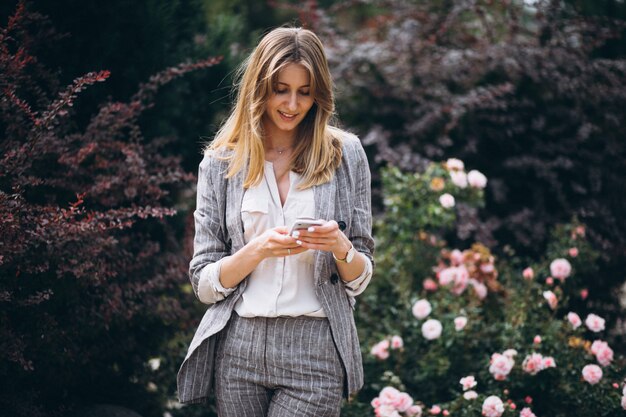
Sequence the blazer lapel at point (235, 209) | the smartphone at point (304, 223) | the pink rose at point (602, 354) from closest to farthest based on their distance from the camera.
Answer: the smartphone at point (304, 223) < the blazer lapel at point (235, 209) < the pink rose at point (602, 354)

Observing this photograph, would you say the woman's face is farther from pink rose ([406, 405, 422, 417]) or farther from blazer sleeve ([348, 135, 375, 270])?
pink rose ([406, 405, 422, 417])

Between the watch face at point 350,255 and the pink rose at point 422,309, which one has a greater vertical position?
the watch face at point 350,255

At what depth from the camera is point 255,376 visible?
7.55 ft

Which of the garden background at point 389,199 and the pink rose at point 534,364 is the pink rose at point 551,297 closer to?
the garden background at point 389,199

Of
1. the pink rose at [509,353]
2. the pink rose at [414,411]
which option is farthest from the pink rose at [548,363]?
the pink rose at [414,411]

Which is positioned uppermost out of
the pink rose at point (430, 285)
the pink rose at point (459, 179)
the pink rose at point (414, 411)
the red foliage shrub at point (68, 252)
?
the red foliage shrub at point (68, 252)

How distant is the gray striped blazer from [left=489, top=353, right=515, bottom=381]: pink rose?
1059 millimetres

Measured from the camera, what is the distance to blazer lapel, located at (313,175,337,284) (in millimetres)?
2314

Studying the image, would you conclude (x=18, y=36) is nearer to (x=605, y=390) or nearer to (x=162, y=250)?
(x=162, y=250)

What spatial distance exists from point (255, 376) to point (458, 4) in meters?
4.00

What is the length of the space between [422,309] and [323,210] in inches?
60.9

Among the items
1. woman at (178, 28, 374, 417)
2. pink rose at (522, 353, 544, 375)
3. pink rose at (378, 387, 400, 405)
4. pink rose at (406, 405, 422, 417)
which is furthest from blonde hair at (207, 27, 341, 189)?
pink rose at (522, 353, 544, 375)

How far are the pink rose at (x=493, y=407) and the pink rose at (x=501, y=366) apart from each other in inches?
9.2

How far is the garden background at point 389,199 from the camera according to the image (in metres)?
2.93
